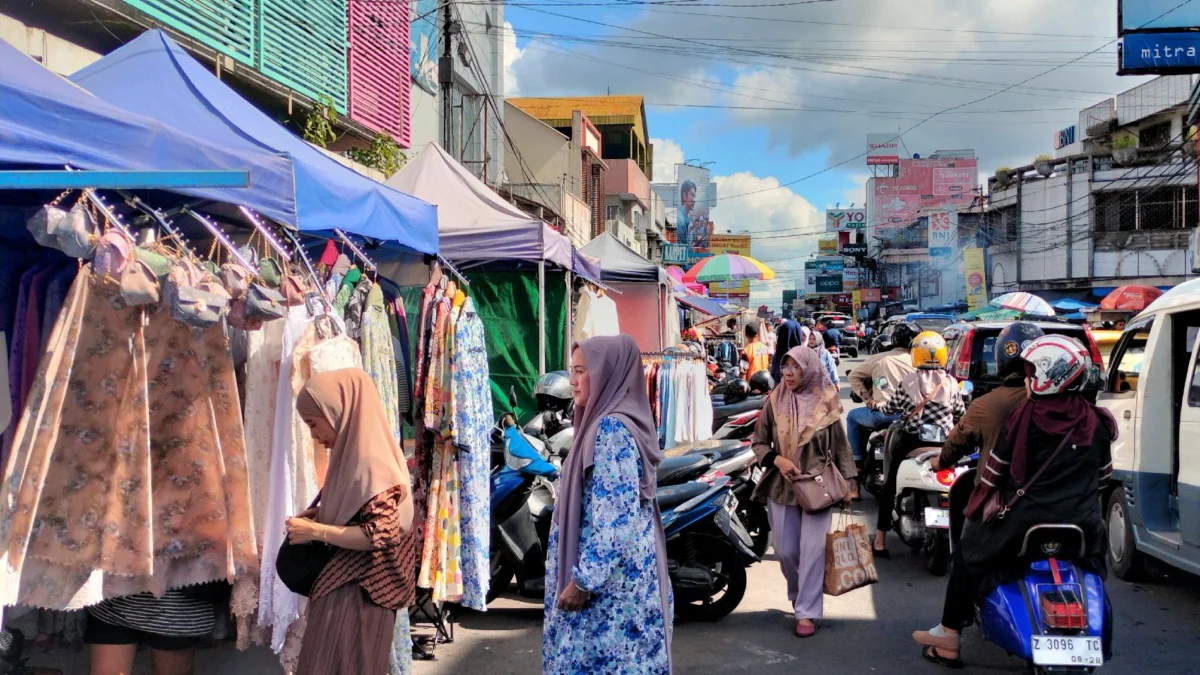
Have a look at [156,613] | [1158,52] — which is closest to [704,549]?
[156,613]

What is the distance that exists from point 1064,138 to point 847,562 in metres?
48.4

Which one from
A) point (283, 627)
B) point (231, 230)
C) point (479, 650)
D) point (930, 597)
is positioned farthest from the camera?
point (930, 597)

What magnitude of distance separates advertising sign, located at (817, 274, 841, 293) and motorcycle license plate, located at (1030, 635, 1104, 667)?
3075 inches

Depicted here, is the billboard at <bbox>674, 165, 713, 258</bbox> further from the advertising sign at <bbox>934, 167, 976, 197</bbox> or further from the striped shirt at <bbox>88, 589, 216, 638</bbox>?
the striped shirt at <bbox>88, 589, 216, 638</bbox>

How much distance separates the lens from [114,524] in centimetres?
333

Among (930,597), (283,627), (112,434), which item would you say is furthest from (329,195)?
(930,597)

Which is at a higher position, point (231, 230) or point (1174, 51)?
point (1174, 51)

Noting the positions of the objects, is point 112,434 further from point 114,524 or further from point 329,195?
point 329,195

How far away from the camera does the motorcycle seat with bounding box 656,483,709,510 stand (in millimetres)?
5465

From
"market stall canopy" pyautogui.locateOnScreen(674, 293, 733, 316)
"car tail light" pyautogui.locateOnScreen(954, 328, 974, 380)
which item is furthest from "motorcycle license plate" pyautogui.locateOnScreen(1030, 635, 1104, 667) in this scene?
"market stall canopy" pyautogui.locateOnScreen(674, 293, 733, 316)

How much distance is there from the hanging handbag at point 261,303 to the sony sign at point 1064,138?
48636 millimetres

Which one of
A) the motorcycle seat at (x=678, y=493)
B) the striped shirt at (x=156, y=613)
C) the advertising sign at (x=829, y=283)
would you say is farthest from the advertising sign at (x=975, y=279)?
the striped shirt at (x=156, y=613)

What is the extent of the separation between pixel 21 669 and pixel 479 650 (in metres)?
2.26

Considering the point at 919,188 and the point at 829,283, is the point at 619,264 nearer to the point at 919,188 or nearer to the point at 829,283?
the point at 919,188
